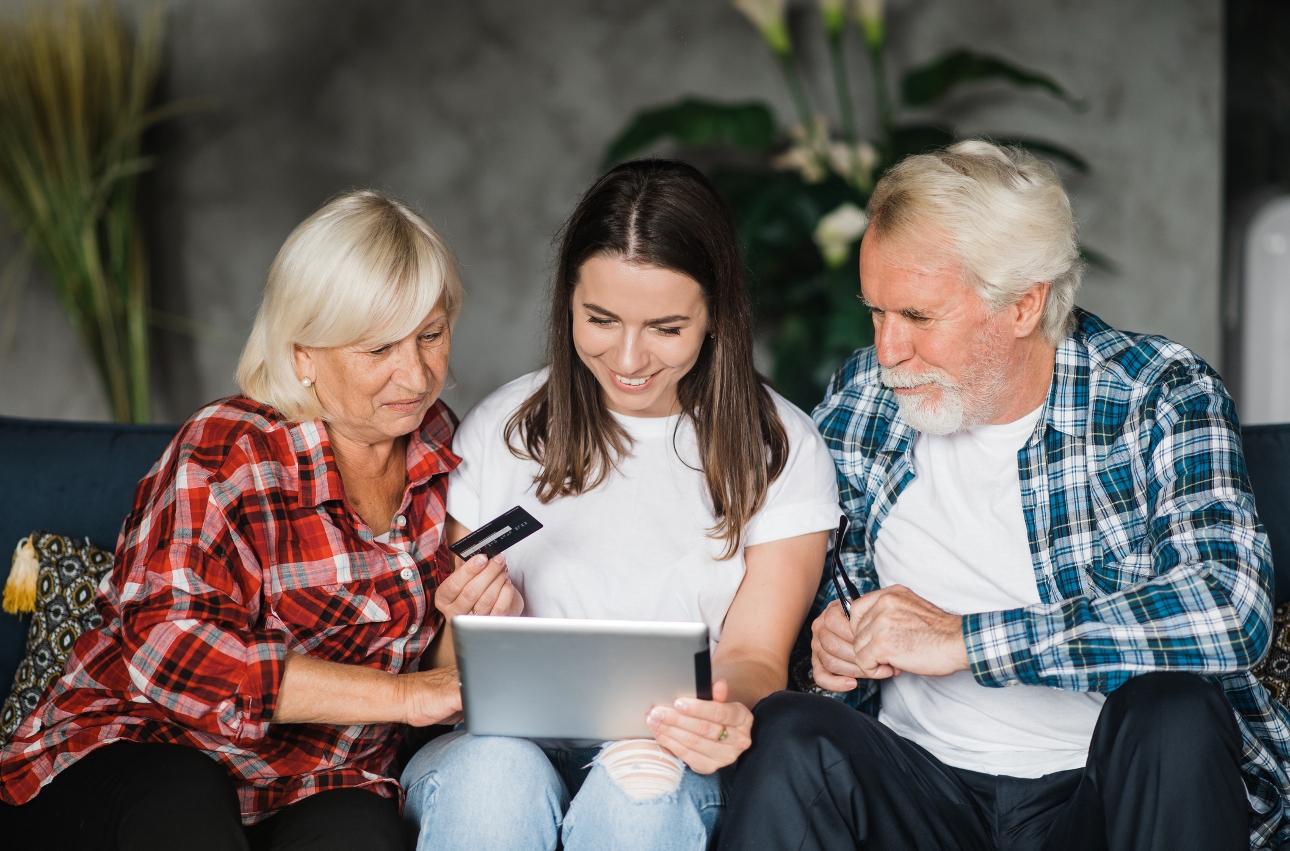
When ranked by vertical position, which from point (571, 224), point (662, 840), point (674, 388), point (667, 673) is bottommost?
point (662, 840)

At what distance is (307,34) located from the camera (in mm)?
3234

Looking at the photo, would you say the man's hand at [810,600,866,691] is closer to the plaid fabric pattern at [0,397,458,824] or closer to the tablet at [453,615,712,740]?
the tablet at [453,615,712,740]

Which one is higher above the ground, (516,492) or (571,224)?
(571,224)

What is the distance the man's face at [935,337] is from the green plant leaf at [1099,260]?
143 centimetres

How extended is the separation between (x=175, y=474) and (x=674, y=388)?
738mm

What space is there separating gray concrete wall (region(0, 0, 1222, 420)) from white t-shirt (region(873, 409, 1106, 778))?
1.87 m

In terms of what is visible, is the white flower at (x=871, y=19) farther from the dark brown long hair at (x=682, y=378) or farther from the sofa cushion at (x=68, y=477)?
the sofa cushion at (x=68, y=477)

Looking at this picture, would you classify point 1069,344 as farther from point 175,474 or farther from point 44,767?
point 44,767

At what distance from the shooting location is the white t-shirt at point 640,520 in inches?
67.2

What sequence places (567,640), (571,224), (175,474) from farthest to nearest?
(571,224)
(175,474)
(567,640)

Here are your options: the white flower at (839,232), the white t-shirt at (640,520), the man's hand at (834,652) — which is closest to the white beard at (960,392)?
the white t-shirt at (640,520)

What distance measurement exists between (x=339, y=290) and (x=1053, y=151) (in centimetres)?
221

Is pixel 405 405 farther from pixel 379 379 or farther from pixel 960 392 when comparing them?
pixel 960 392

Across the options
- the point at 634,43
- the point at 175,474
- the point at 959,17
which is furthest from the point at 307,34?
the point at 175,474
